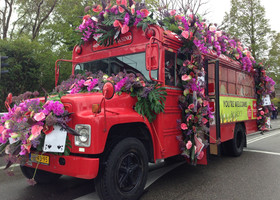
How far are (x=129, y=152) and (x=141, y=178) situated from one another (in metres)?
0.50

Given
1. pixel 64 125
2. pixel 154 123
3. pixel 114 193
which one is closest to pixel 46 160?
pixel 64 125

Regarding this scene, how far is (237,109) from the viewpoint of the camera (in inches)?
257

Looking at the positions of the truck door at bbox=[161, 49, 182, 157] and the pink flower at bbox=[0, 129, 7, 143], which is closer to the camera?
the pink flower at bbox=[0, 129, 7, 143]

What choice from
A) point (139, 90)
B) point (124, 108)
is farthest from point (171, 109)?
point (124, 108)

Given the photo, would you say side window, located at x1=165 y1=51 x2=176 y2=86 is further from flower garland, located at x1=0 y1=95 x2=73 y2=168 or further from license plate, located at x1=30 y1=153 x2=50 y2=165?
license plate, located at x1=30 y1=153 x2=50 y2=165

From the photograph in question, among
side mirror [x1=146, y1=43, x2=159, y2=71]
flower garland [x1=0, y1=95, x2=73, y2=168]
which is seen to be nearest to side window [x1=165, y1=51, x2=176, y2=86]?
side mirror [x1=146, y1=43, x2=159, y2=71]

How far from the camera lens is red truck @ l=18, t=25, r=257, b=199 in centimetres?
291

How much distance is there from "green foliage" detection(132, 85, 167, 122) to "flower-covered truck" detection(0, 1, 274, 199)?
16 millimetres

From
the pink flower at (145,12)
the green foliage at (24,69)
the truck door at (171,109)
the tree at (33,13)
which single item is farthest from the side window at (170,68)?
the tree at (33,13)

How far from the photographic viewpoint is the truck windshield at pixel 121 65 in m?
3.94

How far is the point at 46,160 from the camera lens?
3088 mm

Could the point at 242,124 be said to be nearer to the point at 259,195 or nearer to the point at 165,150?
the point at 259,195

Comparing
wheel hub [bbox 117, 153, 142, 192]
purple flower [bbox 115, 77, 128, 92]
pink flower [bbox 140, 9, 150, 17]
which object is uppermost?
pink flower [bbox 140, 9, 150, 17]

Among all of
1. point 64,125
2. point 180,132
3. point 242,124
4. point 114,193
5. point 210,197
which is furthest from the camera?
point 242,124
